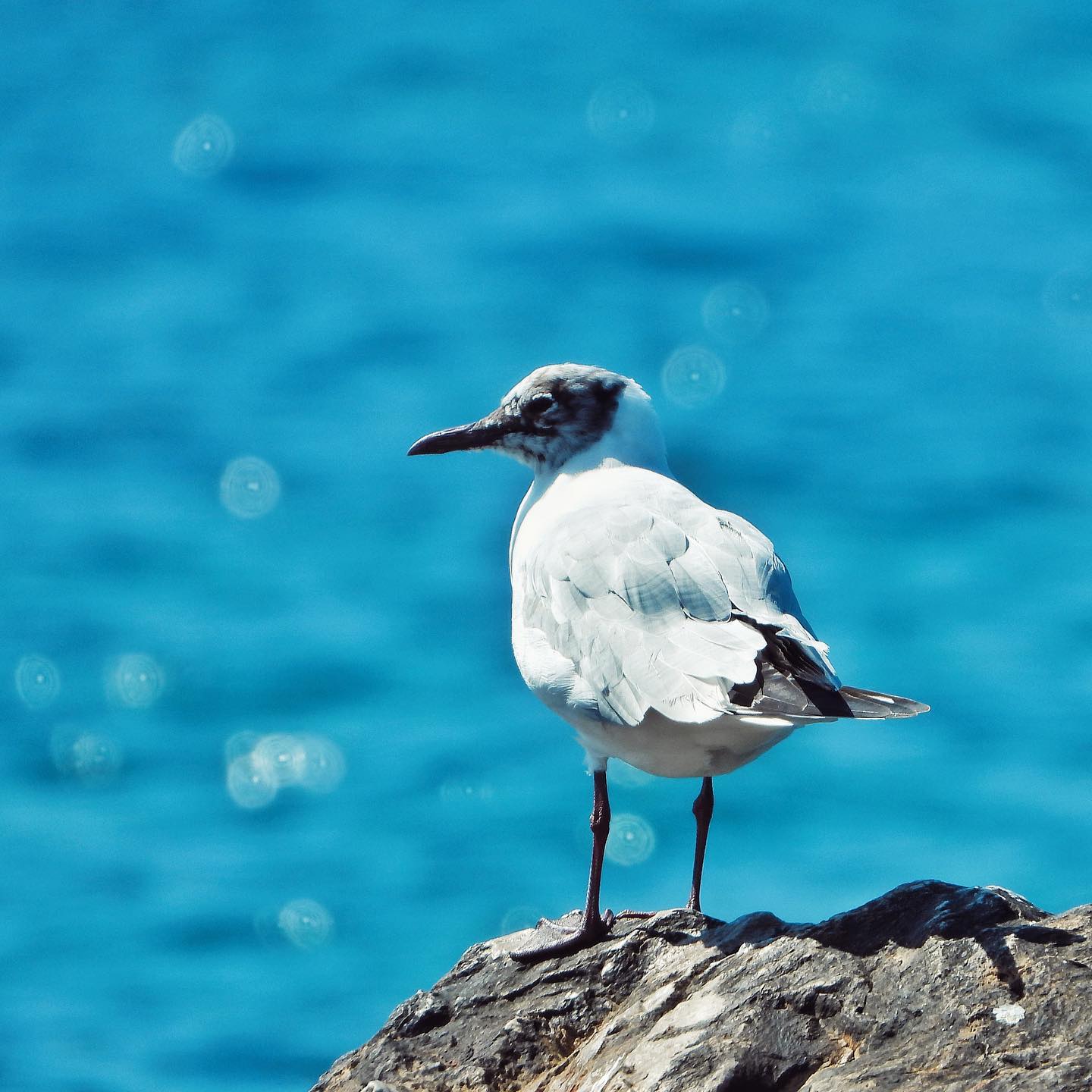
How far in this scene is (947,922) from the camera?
13.0 feet

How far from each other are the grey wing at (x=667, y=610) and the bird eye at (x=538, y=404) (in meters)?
0.73

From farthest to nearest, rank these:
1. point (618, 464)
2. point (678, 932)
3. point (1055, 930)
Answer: point (618, 464) < point (678, 932) < point (1055, 930)

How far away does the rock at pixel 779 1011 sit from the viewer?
3537mm

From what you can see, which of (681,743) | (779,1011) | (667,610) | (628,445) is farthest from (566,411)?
(779,1011)

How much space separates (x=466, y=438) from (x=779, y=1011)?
2.77 metres

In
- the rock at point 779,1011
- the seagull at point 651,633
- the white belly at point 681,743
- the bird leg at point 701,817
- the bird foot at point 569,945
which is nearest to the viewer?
the rock at point 779,1011

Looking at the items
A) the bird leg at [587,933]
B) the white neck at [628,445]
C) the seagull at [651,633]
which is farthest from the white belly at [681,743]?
the white neck at [628,445]

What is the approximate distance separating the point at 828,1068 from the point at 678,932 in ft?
3.27

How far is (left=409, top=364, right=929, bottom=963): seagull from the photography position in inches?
163

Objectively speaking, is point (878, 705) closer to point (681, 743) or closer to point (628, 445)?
point (681, 743)

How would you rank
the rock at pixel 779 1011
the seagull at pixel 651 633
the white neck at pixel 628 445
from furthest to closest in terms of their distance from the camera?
the white neck at pixel 628 445 < the seagull at pixel 651 633 < the rock at pixel 779 1011

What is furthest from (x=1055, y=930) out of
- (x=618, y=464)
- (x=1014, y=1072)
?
(x=618, y=464)

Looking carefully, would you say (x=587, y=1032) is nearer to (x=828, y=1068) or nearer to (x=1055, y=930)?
(x=828, y=1068)

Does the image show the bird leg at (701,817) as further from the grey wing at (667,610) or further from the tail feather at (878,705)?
the tail feather at (878,705)
